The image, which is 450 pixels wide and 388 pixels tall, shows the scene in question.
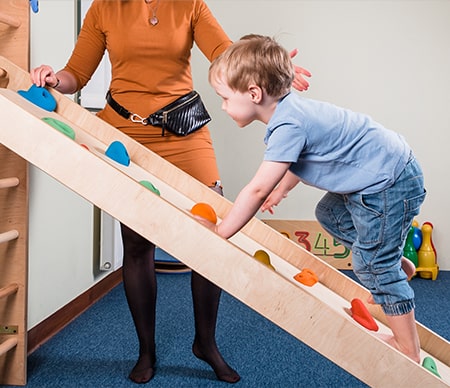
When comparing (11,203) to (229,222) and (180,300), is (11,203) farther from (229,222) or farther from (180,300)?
(180,300)

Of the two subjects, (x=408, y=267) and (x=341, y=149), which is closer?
(x=341, y=149)

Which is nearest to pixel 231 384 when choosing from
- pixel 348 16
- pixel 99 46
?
pixel 99 46

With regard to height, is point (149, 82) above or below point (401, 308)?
above

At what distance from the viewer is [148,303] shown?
163 cm

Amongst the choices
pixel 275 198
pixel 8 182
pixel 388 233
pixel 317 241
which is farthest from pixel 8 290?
pixel 317 241

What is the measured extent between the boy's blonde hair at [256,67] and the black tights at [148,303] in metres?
0.59

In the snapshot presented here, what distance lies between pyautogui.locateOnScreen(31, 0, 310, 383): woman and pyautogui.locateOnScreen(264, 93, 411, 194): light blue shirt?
0.44 meters

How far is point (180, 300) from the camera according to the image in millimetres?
2494

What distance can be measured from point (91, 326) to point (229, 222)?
1174 mm

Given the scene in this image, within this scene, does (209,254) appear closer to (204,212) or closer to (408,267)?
(204,212)

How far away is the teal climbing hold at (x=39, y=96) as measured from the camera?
4.52ft

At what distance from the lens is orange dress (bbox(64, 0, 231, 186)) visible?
1565 millimetres

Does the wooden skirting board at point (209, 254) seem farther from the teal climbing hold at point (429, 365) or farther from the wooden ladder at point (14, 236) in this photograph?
the wooden ladder at point (14, 236)

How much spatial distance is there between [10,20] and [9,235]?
544 mm
